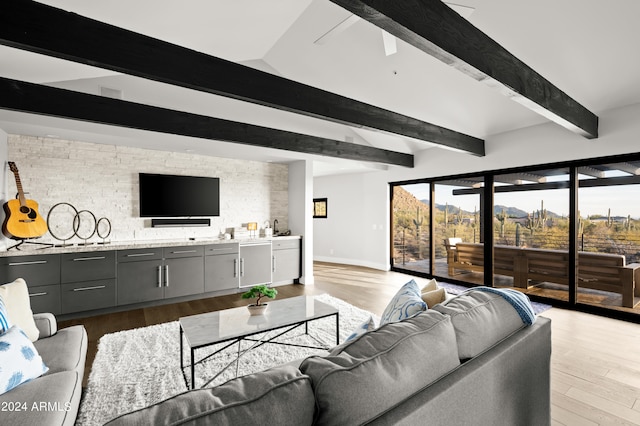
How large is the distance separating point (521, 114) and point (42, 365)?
5.59 m

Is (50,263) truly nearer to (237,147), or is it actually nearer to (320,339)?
(237,147)

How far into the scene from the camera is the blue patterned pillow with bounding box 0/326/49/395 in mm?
1491

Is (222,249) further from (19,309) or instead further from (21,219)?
(19,309)

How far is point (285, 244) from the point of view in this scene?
592 centimetres

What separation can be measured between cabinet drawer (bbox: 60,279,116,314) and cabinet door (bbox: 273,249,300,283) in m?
2.52

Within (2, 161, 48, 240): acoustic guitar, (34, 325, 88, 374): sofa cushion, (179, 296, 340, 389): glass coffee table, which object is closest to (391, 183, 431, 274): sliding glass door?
(179, 296, 340, 389): glass coffee table

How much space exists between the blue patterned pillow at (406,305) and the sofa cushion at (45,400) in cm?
161

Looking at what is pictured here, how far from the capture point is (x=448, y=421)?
1098mm

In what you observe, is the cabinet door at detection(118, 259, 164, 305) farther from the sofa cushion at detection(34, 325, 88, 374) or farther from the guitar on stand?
the sofa cushion at detection(34, 325, 88, 374)

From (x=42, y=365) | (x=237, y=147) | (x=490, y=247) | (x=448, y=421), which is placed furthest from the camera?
(x=490, y=247)

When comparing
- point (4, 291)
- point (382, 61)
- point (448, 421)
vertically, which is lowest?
point (448, 421)

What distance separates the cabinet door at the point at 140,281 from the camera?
170 inches

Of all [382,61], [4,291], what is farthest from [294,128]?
[4,291]

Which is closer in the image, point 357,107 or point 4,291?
point 4,291
